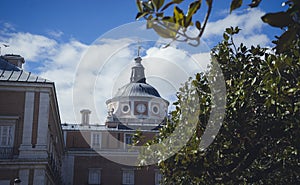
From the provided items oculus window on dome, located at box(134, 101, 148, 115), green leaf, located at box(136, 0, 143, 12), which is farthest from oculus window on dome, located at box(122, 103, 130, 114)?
green leaf, located at box(136, 0, 143, 12)

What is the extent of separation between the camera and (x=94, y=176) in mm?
40781

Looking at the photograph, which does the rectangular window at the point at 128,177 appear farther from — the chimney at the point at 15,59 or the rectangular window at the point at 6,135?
the rectangular window at the point at 6,135

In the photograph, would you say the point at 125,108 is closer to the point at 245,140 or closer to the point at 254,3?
the point at 245,140

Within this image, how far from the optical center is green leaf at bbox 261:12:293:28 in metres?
2.40

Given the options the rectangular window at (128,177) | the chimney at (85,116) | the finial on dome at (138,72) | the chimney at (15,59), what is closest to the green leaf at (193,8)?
the chimney at (15,59)

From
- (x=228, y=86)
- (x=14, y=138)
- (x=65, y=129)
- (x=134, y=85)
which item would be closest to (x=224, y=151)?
(x=228, y=86)

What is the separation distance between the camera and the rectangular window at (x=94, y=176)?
40.6m

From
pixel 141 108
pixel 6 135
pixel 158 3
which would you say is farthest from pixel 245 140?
pixel 141 108

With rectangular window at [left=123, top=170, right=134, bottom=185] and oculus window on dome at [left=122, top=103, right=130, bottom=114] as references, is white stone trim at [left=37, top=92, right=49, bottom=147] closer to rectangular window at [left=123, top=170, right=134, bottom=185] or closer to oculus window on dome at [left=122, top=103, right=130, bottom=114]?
rectangular window at [left=123, top=170, right=134, bottom=185]

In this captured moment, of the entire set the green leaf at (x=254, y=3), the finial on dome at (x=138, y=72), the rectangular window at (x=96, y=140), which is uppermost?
the finial on dome at (x=138, y=72)

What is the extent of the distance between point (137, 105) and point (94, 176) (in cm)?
1341

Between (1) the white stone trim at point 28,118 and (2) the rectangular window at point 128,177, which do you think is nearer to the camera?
(1) the white stone trim at point 28,118

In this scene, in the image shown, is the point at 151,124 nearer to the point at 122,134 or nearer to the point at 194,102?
the point at 122,134

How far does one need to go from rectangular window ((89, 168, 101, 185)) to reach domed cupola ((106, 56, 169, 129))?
7.27 metres
